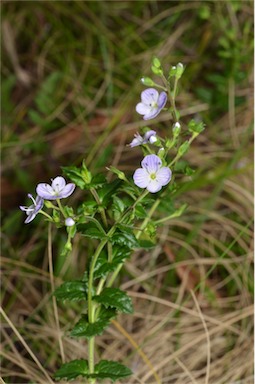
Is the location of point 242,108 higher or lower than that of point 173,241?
higher

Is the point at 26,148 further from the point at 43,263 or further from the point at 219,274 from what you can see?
the point at 219,274

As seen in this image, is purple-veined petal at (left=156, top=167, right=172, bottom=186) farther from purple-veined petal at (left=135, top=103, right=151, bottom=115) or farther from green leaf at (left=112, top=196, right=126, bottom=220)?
purple-veined petal at (left=135, top=103, right=151, bottom=115)

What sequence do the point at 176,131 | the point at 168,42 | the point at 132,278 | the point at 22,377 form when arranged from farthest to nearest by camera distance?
the point at 168,42 < the point at 132,278 < the point at 22,377 < the point at 176,131

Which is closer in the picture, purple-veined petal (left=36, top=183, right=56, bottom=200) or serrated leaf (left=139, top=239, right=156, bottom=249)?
purple-veined petal (left=36, top=183, right=56, bottom=200)

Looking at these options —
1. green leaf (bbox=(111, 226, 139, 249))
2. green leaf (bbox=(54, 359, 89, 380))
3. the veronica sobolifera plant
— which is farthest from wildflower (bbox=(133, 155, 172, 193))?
green leaf (bbox=(54, 359, 89, 380))

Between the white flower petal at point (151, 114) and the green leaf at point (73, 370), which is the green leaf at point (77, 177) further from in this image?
the green leaf at point (73, 370)

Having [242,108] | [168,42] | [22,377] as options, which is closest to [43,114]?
[168,42]

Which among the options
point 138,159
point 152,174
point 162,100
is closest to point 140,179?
point 152,174
